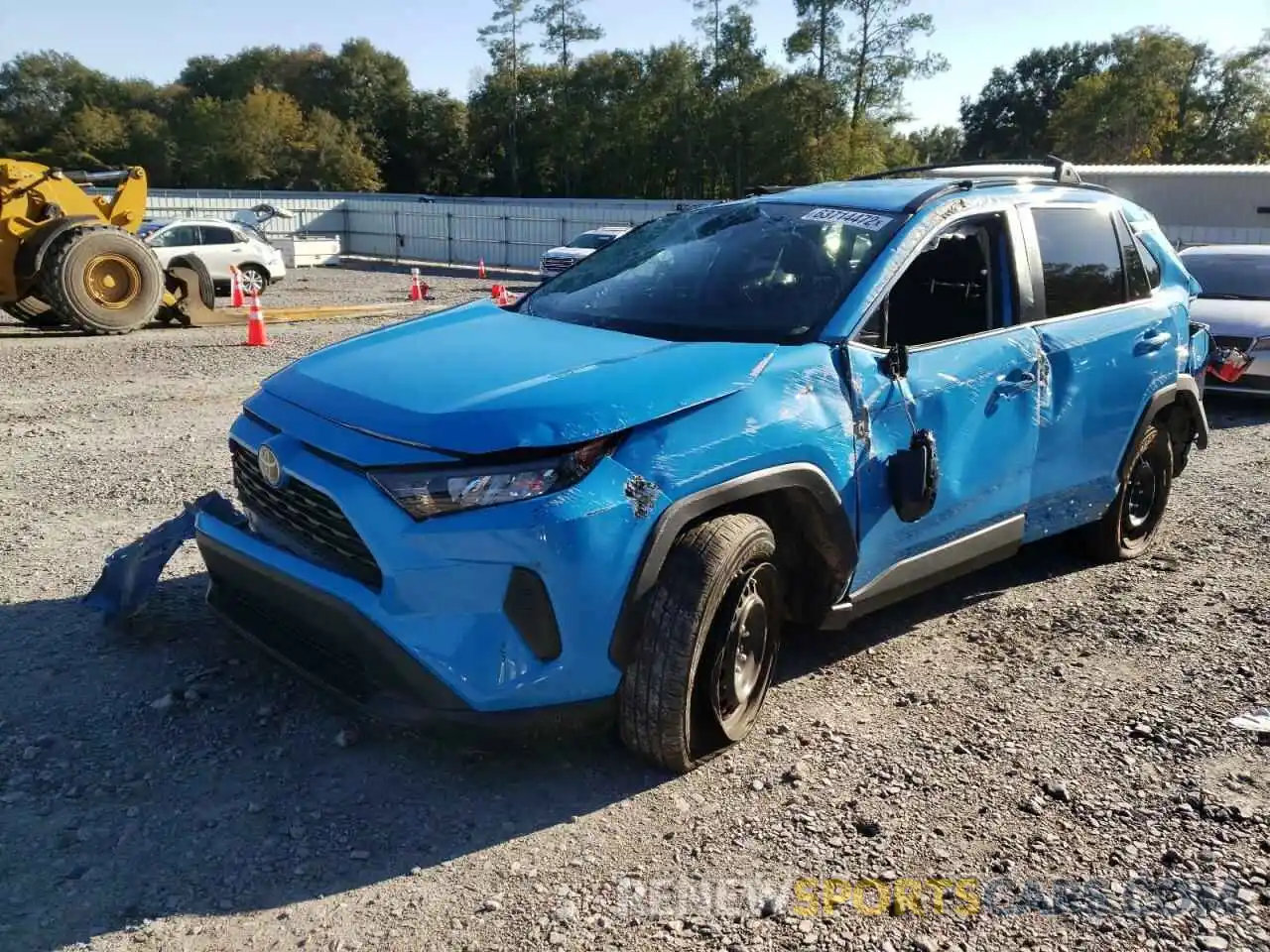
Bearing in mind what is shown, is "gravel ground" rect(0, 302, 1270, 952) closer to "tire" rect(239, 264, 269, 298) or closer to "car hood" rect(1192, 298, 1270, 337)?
"car hood" rect(1192, 298, 1270, 337)

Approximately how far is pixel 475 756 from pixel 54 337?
12906 millimetres

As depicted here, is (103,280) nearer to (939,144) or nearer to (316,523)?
(316,523)

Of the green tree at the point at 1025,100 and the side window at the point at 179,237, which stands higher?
the green tree at the point at 1025,100

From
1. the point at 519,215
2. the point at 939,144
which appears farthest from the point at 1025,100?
the point at 519,215

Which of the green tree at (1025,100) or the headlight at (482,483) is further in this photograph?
the green tree at (1025,100)

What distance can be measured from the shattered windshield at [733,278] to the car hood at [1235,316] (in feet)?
23.3

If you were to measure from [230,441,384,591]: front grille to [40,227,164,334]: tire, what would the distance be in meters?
11.5

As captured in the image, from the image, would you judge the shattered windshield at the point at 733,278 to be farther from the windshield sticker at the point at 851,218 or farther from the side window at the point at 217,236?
the side window at the point at 217,236

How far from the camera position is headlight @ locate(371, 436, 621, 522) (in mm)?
2965

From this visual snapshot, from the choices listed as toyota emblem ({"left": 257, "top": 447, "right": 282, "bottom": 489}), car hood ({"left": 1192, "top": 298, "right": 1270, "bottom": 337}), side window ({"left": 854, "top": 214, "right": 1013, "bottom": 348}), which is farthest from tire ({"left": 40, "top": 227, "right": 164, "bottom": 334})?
car hood ({"left": 1192, "top": 298, "right": 1270, "bottom": 337})

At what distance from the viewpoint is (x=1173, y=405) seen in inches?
221

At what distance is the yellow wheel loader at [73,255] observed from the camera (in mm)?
13219

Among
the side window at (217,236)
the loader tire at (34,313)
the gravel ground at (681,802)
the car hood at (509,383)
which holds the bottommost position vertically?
the gravel ground at (681,802)

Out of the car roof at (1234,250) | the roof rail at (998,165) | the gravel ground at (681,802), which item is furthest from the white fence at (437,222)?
the gravel ground at (681,802)
